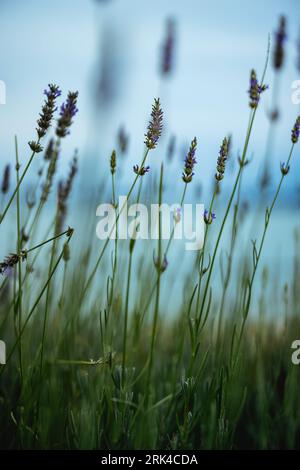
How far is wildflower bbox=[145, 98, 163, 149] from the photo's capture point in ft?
3.18

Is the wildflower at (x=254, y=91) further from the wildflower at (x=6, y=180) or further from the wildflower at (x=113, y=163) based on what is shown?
the wildflower at (x=6, y=180)

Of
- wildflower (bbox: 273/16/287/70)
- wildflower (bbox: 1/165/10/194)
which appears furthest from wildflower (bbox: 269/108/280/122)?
wildflower (bbox: 1/165/10/194)

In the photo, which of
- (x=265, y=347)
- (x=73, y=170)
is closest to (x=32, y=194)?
(x=73, y=170)

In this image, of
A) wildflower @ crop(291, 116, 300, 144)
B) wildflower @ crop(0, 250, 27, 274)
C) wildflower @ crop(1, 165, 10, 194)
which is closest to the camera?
wildflower @ crop(0, 250, 27, 274)

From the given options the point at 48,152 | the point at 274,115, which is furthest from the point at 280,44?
the point at 48,152

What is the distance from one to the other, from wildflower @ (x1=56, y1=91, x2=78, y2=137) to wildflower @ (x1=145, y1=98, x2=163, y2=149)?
0.52 ft

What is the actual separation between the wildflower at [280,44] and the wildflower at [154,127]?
0.53 metres

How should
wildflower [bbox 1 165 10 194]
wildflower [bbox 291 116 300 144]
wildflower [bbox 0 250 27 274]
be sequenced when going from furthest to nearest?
wildflower [bbox 1 165 10 194], wildflower [bbox 291 116 300 144], wildflower [bbox 0 250 27 274]

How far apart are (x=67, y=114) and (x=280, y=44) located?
2.18 ft

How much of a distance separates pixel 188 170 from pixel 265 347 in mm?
1205

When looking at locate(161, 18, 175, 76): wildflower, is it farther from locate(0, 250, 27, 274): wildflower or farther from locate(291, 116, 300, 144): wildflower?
Result: locate(0, 250, 27, 274): wildflower

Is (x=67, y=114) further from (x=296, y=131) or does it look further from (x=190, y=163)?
(x=296, y=131)

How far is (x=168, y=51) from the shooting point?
64.2 inches

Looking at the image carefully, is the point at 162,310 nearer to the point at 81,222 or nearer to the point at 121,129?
the point at 81,222
